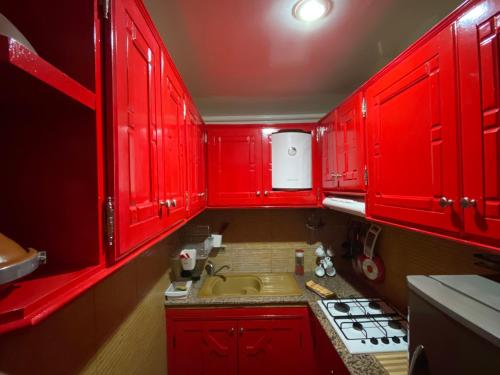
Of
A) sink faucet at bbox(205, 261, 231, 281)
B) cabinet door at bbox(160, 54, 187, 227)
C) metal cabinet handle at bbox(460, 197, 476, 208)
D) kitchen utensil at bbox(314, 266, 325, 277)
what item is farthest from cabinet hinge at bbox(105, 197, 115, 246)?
kitchen utensil at bbox(314, 266, 325, 277)

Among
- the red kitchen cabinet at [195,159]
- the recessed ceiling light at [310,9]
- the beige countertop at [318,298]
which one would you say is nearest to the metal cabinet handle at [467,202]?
the beige countertop at [318,298]

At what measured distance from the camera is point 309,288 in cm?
177

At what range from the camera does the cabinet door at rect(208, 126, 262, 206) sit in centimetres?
190

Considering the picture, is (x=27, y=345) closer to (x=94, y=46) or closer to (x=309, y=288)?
(x=94, y=46)

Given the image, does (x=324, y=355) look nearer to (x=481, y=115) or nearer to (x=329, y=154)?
(x=329, y=154)

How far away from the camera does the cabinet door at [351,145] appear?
1218 millimetres

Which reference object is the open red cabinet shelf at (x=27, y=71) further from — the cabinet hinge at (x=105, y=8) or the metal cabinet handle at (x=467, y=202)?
the metal cabinet handle at (x=467, y=202)

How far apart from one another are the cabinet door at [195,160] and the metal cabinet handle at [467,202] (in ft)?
3.76

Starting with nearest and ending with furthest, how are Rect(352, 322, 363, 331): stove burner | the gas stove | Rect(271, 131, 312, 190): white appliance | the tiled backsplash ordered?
the gas stove, Rect(352, 322, 363, 331): stove burner, Rect(271, 131, 312, 190): white appliance, the tiled backsplash

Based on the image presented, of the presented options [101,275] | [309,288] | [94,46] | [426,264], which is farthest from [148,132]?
[309,288]

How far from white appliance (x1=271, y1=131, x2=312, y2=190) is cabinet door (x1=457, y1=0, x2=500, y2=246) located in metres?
1.17

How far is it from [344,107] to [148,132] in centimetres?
119

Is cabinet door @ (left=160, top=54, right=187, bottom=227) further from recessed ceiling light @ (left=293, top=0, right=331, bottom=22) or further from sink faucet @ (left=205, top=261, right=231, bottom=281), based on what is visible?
sink faucet @ (left=205, top=261, right=231, bottom=281)

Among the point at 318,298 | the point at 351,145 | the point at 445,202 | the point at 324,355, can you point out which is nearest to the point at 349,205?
the point at 351,145
